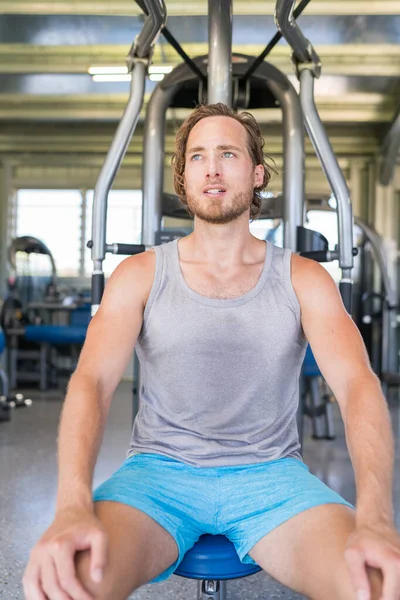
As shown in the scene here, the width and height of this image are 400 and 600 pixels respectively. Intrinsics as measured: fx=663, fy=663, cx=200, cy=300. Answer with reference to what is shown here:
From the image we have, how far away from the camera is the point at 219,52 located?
199 centimetres

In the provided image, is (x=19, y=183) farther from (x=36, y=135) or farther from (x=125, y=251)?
(x=125, y=251)

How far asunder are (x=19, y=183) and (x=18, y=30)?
3502mm

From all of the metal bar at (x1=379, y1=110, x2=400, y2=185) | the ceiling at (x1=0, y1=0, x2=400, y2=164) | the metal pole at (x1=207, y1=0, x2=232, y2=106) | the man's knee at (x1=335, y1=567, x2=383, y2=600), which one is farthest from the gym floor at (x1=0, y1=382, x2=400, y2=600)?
the metal bar at (x1=379, y1=110, x2=400, y2=185)

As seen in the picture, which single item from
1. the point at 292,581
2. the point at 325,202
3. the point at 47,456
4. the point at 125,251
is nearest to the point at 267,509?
the point at 292,581

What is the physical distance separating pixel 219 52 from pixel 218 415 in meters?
1.24

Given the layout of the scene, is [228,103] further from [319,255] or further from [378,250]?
[378,250]

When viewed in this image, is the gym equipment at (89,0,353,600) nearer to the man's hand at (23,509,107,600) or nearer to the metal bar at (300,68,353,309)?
the metal bar at (300,68,353,309)

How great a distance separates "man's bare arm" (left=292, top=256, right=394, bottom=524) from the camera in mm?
919

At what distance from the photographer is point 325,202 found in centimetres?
555

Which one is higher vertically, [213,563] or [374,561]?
[374,561]

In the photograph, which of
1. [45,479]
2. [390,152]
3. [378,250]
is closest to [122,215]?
[390,152]

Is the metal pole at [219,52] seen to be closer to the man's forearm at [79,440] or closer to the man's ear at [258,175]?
the man's ear at [258,175]

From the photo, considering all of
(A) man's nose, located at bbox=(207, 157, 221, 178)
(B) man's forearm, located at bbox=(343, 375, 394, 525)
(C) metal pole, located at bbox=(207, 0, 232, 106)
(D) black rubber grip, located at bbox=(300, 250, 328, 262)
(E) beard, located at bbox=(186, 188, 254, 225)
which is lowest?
(B) man's forearm, located at bbox=(343, 375, 394, 525)

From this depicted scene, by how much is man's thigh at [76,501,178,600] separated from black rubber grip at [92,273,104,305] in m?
0.96
